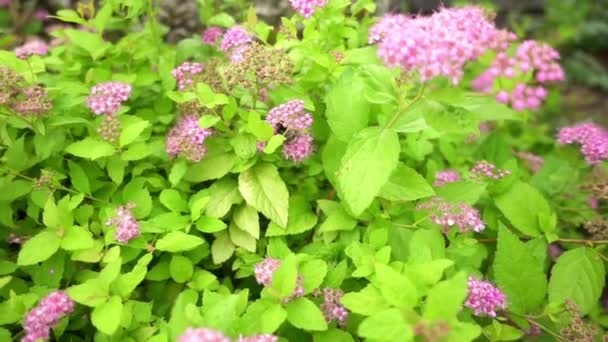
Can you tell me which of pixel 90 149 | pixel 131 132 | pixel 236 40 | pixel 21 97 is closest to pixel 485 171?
pixel 236 40

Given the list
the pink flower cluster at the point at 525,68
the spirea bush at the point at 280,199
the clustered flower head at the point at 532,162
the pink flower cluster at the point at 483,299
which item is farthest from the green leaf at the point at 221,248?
the clustered flower head at the point at 532,162

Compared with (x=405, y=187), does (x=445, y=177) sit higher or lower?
lower

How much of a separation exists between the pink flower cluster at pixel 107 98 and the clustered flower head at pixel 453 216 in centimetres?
93

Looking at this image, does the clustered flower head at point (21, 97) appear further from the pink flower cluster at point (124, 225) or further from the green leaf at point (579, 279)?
the green leaf at point (579, 279)

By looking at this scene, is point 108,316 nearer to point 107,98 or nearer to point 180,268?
point 180,268

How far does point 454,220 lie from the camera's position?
1.44 m

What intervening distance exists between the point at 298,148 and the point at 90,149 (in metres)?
0.58

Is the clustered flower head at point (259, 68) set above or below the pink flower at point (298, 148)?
above

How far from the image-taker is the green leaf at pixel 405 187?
142 cm

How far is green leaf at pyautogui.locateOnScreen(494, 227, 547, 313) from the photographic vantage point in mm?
1488

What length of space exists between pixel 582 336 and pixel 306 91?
1019 mm

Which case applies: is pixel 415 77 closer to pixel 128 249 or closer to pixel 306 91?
pixel 306 91

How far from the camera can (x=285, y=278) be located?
122cm

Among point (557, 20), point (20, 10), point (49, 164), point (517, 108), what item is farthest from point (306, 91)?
point (557, 20)
